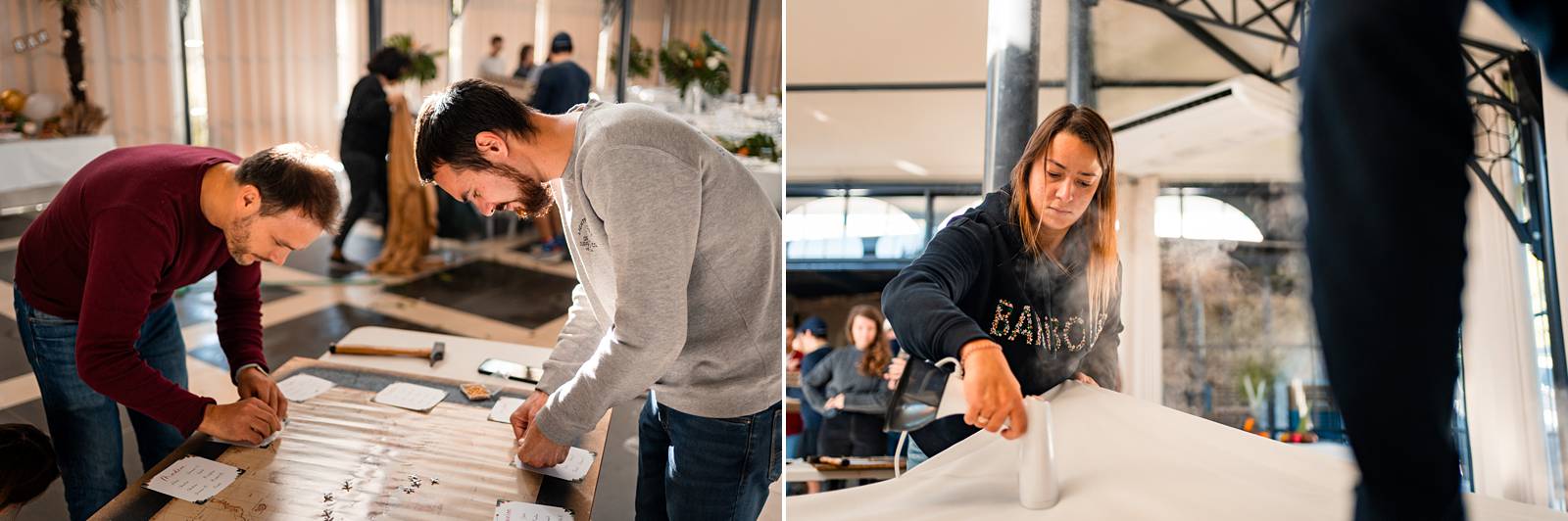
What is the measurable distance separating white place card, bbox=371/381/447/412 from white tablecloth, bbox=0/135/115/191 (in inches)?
34.5

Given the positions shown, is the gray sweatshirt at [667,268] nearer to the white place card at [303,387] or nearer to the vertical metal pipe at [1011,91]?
the vertical metal pipe at [1011,91]

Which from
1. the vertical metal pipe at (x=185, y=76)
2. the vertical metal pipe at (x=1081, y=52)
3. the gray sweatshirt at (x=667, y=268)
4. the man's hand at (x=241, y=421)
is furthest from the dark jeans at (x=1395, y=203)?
the vertical metal pipe at (x=185, y=76)

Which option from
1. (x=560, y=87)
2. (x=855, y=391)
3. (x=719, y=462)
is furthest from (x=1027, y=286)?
(x=560, y=87)

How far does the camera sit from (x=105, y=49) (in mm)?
1697

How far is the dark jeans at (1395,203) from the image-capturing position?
366mm

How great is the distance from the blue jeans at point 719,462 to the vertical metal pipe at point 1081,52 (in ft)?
2.06

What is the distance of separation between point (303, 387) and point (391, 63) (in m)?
1.37

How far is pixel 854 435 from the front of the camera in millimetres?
574

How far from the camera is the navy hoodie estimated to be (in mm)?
521

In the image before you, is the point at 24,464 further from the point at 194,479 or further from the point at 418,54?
the point at 418,54

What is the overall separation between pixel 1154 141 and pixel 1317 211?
99 mm

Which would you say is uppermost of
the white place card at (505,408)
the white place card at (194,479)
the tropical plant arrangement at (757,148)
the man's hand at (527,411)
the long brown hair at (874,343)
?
the tropical plant arrangement at (757,148)

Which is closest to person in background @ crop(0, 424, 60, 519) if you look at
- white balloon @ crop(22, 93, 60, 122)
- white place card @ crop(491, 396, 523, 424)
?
white place card @ crop(491, 396, 523, 424)

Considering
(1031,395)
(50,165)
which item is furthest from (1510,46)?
(50,165)
